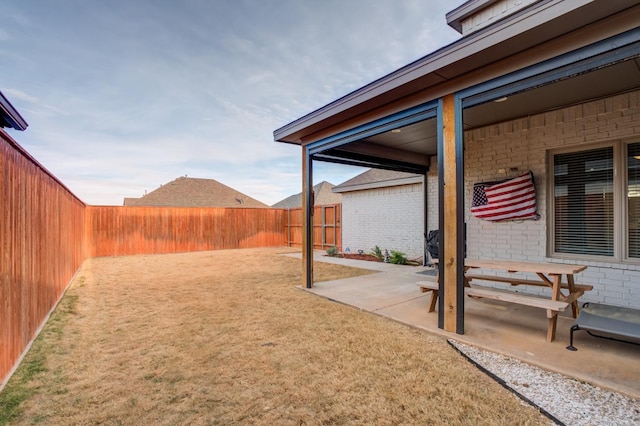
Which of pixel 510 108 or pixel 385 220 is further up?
pixel 510 108

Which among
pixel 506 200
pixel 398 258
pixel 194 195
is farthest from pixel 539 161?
pixel 194 195

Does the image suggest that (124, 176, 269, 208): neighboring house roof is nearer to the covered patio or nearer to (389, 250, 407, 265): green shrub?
(389, 250, 407, 265): green shrub

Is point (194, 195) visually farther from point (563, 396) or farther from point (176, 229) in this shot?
point (563, 396)

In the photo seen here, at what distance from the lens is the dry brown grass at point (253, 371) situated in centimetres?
200

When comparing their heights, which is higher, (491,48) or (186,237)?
(491,48)

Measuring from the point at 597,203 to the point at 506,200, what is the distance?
3.68ft

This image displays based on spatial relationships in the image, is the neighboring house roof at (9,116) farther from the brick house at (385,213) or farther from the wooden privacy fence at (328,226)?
the wooden privacy fence at (328,226)

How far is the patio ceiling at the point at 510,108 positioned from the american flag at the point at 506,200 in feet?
3.55

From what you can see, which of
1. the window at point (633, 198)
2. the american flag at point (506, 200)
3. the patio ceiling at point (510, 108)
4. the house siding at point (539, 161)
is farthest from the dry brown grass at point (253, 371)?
the window at point (633, 198)

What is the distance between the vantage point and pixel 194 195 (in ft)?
72.8

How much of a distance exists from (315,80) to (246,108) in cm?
319

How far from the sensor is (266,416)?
78.3 inches

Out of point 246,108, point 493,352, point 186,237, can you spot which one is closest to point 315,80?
point 246,108

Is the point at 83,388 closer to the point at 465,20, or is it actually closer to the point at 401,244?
the point at 465,20
